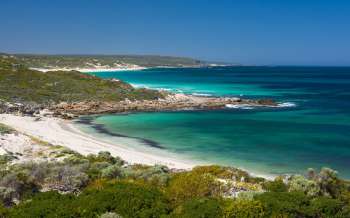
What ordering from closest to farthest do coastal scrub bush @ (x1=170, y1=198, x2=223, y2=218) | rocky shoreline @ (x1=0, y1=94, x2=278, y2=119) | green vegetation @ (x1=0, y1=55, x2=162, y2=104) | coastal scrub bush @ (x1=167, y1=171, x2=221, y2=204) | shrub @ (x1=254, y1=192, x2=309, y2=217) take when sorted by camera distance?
coastal scrub bush @ (x1=170, y1=198, x2=223, y2=218) → shrub @ (x1=254, y1=192, x2=309, y2=217) → coastal scrub bush @ (x1=167, y1=171, x2=221, y2=204) → rocky shoreline @ (x1=0, y1=94, x2=278, y2=119) → green vegetation @ (x1=0, y1=55, x2=162, y2=104)

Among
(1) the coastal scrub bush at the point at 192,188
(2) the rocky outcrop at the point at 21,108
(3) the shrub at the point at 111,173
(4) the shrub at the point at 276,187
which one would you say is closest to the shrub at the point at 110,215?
(1) the coastal scrub bush at the point at 192,188

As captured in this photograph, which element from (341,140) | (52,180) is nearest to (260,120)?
(341,140)

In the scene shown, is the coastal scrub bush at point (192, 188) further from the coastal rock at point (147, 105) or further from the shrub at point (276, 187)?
the coastal rock at point (147, 105)

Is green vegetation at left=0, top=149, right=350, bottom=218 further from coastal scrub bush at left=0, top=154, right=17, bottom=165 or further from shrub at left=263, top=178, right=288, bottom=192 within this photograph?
coastal scrub bush at left=0, top=154, right=17, bottom=165

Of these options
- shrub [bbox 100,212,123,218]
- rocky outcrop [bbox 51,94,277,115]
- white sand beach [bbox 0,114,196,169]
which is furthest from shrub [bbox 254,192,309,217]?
rocky outcrop [bbox 51,94,277,115]

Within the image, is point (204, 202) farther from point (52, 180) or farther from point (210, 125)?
point (210, 125)

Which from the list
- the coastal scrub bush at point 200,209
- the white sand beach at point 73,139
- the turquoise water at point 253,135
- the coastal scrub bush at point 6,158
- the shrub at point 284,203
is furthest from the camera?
the turquoise water at point 253,135

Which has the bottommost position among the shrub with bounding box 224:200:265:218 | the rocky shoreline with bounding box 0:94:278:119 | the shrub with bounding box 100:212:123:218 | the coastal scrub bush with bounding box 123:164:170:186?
the rocky shoreline with bounding box 0:94:278:119
